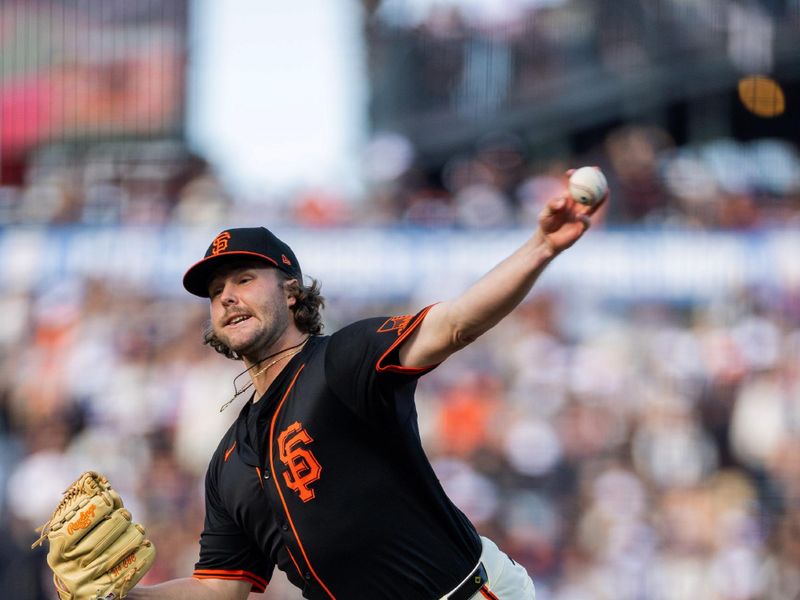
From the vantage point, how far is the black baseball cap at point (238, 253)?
4.11 m

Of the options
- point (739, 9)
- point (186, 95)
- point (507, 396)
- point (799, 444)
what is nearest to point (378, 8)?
point (186, 95)

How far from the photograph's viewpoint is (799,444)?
376 inches

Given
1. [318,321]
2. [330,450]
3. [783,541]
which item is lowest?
[783,541]

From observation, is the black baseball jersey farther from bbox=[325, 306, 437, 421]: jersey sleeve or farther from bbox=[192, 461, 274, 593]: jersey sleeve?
bbox=[192, 461, 274, 593]: jersey sleeve

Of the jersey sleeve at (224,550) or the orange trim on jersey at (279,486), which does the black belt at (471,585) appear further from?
the jersey sleeve at (224,550)

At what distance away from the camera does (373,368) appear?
3.58m

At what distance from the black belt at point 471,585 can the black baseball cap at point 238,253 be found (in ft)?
3.82

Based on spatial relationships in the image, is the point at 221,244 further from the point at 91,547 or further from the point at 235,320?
the point at 91,547

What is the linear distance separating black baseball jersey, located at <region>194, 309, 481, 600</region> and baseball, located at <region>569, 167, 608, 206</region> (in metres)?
0.71

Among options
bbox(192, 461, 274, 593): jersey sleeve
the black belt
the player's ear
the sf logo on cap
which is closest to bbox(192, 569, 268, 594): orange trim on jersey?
bbox(192, 461, 274, 593): jersey sleeve

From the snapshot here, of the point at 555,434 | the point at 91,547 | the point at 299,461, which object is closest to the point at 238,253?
the point at 299,461

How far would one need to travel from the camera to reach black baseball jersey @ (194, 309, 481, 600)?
12.2ft

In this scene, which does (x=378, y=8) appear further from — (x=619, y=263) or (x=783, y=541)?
(x=783, y=541)

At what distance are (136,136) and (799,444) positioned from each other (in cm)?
748
